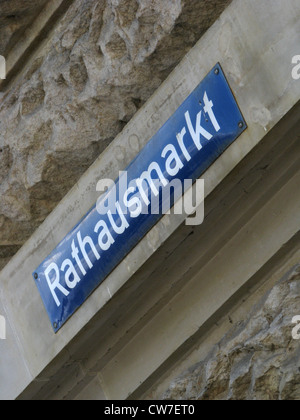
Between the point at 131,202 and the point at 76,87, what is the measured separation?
0.63 metres

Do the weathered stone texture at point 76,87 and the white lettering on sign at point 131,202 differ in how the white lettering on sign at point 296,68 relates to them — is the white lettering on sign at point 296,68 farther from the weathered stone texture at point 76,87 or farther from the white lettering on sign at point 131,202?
the weathered stone texture at point 76,87

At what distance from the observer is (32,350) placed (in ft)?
13.8

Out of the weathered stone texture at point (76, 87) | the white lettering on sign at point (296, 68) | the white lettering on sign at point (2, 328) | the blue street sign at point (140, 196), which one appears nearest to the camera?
the white lettering on sign at point (296, 68)

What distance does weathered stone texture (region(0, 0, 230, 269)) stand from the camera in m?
3.85

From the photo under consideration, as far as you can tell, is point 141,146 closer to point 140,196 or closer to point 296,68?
point 140,196

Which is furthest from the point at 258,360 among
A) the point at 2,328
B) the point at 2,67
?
the point at 2,67

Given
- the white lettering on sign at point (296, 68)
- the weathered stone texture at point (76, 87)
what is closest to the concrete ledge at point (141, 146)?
the white lettering on sign at point (296, 68)

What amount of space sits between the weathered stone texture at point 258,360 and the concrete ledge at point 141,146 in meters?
0.19

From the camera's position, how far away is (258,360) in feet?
11.4

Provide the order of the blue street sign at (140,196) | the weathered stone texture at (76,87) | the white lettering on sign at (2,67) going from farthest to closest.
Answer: the white lettering on sign at (2,67) < the weathered stone texture at (76,87) < the blue street sign at (140,196)

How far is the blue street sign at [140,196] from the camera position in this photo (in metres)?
3.53

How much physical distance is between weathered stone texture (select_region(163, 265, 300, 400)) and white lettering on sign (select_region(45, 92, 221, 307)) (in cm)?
41
